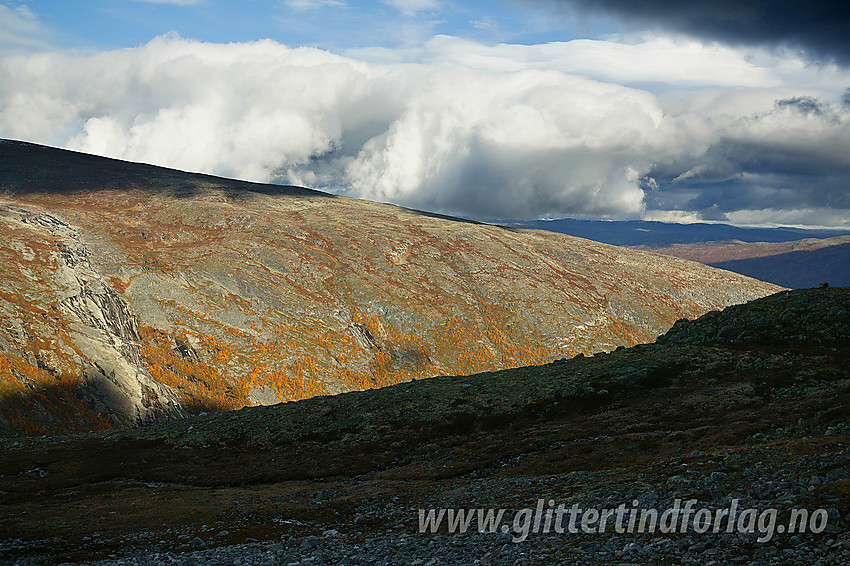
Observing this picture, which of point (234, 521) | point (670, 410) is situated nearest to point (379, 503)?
point (234, 521)

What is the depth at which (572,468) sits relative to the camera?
1443 inches

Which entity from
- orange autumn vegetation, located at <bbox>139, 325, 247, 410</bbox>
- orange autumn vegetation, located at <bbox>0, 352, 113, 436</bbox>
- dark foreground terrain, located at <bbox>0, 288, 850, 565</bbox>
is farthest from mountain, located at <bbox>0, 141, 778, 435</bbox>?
dark foreground terrain, located at <bbox>0, 288, 850, 565</bbox>

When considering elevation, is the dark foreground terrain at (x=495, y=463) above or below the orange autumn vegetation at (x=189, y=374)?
above

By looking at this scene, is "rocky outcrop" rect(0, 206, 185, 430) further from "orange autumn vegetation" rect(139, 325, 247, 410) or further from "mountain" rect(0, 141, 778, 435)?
"orange autumn vegetation" rect(139, 325, 247, 410)

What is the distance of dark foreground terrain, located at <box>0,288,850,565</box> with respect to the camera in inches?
875

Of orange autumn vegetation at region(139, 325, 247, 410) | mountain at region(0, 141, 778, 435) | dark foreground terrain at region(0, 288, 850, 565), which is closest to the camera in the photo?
dark foreground terrain at region(0, 288, 850, 565)

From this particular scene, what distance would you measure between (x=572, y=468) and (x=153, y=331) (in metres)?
127

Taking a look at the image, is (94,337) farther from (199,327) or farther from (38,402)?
(38,402)

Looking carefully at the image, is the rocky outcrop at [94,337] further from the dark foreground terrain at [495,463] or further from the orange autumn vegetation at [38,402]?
the dark foreground terrain at [495,463]

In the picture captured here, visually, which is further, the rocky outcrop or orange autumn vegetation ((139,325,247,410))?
orange autumn vegetation ((139,325,247,410))

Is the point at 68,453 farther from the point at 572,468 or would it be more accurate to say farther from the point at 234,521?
the point at 572,468

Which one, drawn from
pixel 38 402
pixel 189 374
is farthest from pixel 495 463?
pixel 189 374

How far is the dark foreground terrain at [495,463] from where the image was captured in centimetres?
2222

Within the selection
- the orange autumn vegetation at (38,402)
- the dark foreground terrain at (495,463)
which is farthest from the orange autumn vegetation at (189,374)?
the dark foreground terrain at (495,463)
